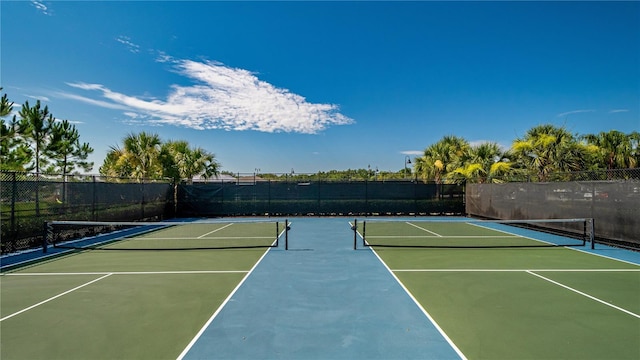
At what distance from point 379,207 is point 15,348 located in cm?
1903

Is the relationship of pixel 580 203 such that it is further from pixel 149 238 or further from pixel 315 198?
pixel 149 238

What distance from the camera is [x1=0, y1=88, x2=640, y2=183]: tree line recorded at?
56.6 feet

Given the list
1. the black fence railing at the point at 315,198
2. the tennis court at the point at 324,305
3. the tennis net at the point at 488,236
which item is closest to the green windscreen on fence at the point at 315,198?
the black fence railing at the point at 315,198

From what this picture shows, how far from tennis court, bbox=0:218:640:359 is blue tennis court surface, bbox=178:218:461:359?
2 centimetres

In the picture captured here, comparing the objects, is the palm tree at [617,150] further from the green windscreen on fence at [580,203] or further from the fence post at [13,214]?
the fence post at [13,214]

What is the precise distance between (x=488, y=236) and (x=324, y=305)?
10039mm

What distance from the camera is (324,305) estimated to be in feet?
17.7

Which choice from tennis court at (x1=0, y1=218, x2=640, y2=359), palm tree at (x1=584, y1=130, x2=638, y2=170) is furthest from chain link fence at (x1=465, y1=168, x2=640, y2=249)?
palm tree at (x1=584, y1=130, x2=638, y2=170)

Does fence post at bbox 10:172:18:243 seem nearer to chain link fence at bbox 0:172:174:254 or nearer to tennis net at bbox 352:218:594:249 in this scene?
chain link fence at bbox 0:172:174:254

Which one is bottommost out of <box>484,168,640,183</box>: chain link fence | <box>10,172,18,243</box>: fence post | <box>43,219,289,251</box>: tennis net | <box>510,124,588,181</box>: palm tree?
<box>43,219,289,251</box>: tennis net

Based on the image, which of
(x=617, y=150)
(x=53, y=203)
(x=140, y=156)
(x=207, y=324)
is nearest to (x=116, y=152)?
(x=140, y=156)

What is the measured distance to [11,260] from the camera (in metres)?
8.85

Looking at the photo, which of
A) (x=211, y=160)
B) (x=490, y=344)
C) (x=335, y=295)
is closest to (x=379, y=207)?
(x=211, y=160)

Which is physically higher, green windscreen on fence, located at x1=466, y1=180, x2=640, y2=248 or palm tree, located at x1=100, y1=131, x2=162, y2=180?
palm tree, located at x1=100, y1=131, x2=162, y2=180
